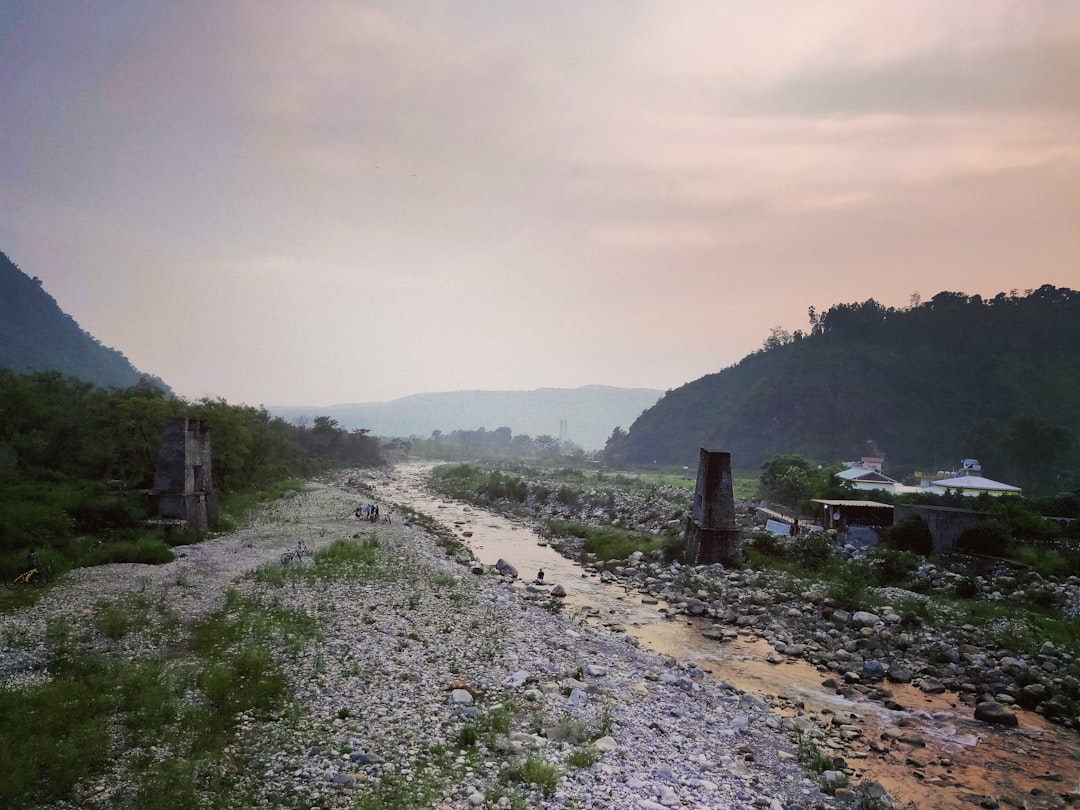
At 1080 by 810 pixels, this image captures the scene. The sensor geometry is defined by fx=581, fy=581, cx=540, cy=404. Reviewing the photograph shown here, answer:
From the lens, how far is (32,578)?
19672 mm

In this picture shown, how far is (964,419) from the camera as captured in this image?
9812 cm

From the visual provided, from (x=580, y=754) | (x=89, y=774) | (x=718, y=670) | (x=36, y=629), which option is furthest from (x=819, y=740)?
(x=36, y=629)

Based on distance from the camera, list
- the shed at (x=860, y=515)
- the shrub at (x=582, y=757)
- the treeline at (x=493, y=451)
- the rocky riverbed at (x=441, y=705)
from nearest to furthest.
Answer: the rocky riverbed at (x=441, y=705) < the shrub at (x=582, y=757) < the shed at (x=860, y=515) < the treeline at (x=493, y=451)

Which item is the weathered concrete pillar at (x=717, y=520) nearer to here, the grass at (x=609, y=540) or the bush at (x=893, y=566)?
the grass at (x=609, y=540)

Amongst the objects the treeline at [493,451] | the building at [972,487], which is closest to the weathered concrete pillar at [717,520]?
the building at [972,487]

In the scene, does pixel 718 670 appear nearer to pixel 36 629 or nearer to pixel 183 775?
pixel 183 775

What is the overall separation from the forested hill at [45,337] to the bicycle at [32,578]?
11107cm

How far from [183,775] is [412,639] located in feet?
24.7

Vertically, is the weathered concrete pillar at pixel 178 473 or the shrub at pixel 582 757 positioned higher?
the weathered concrete pillar at pixel 178 473

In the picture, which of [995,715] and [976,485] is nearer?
[995,715]

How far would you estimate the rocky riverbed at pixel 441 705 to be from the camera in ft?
32.5

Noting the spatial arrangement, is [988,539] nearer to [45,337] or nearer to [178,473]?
[178,473]

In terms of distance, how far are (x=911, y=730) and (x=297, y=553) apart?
2355 centimetres

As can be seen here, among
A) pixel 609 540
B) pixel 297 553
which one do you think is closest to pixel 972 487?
pixel 609 540
